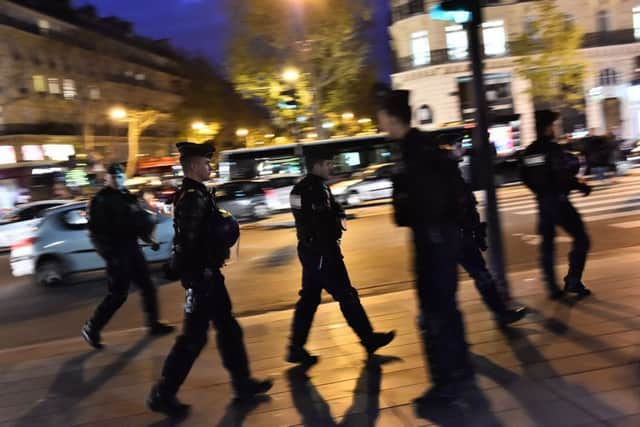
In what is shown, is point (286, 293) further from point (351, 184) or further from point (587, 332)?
point (351, 184)

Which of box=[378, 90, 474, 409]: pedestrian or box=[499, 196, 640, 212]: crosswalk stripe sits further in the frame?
box=[499, 196, 640, 212]: crosswalk stripe

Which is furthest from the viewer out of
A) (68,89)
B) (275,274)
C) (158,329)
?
(68,89)

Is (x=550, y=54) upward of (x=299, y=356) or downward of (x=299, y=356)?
upward

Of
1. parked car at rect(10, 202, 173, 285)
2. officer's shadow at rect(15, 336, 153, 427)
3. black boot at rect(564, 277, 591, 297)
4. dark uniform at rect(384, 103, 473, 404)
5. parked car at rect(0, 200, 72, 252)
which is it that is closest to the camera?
dark uniform at rect(384, 103, 473, 404)

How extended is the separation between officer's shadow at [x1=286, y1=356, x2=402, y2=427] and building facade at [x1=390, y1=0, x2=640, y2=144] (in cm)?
3518

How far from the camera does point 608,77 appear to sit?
39.5 metres

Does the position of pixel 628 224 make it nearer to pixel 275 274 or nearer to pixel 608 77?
pixel 275 274

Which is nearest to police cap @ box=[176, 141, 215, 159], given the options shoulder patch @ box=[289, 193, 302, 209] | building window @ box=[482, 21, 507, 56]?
shoulder patch @ box=[289, 193, 302, 209]

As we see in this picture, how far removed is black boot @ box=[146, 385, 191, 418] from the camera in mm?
4180

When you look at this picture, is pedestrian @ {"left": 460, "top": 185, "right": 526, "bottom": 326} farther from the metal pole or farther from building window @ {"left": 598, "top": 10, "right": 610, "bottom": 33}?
building window @ {"left": 598, "top": 10, "right": 610, "bottom": 33}

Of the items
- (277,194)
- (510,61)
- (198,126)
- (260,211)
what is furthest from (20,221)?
(198,126)

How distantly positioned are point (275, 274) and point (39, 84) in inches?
1867

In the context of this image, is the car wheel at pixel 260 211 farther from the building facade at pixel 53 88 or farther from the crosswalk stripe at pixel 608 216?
the building facade at pixel 53 88

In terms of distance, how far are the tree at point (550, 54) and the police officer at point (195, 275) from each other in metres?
31.3
